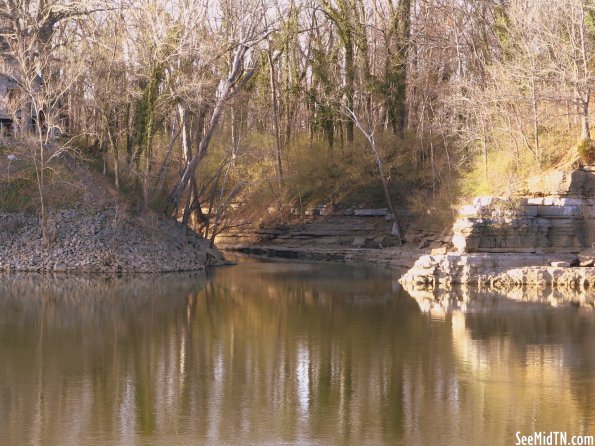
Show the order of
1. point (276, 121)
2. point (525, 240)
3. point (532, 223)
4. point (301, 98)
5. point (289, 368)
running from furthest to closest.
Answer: point (301, 98)
point (276, 121)
point (532, 223)
point (525, 240)
point (289, 368)

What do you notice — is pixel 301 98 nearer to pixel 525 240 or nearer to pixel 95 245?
pixel 95 245

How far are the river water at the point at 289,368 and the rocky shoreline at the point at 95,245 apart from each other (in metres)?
5.34

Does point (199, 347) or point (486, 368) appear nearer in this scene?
point (486, 368)

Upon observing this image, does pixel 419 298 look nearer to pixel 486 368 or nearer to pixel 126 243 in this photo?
pixel 486 368

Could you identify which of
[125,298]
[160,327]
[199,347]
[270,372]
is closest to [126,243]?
[125,298]

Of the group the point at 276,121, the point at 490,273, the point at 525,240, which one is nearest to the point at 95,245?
the point at 490,273

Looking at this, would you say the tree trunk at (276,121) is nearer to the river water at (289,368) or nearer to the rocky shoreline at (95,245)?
the rocky shoreline at (95,245)

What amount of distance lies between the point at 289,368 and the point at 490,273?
14.0m

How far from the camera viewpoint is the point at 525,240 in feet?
104

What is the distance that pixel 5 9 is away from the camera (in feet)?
125

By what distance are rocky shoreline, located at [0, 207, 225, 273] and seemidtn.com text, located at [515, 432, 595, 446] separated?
2324 cm

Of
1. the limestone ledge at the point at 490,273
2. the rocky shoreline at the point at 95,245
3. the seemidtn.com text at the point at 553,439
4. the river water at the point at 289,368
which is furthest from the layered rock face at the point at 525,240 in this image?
the seemidtn.com text at the point at 553,439

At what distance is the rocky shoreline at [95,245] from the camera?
34375 millimetres

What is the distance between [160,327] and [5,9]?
20.8 meters
